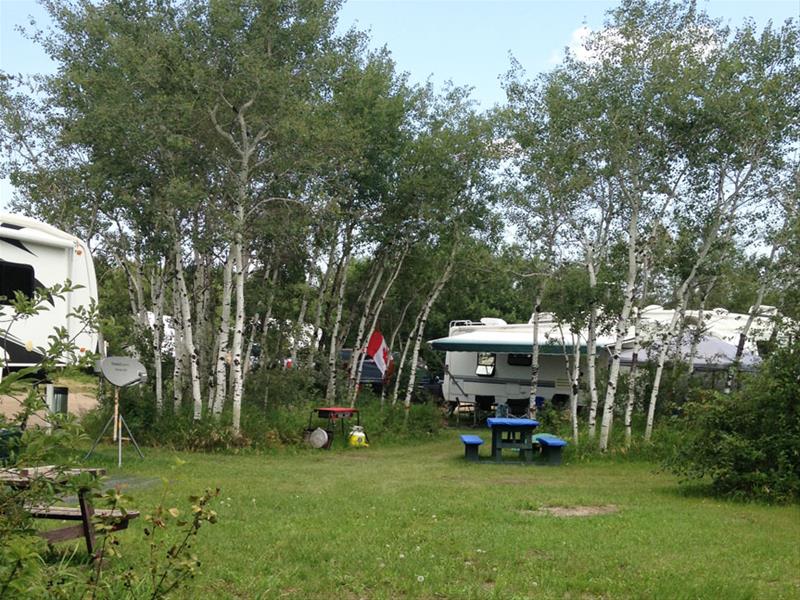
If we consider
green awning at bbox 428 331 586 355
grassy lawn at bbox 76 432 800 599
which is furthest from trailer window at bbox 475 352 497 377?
grassy lawn at bbox 76 432 800 599

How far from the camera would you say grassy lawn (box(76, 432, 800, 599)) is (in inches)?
219

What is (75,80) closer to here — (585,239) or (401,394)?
(585,239)

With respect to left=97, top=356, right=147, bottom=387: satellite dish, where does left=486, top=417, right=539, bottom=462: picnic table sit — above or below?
below

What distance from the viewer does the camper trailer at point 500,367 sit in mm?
21469

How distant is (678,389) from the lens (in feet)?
58.7

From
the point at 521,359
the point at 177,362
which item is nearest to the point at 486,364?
the point at 521,359

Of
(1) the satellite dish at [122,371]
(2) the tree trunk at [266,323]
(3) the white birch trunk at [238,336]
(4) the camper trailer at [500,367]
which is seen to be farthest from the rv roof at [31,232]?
(4) the camper trailer at [500,367]

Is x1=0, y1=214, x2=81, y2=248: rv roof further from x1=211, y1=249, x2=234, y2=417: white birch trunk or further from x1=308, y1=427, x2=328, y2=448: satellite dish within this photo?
x1=308, y1=427, x2=328, y2=448: satellite dish

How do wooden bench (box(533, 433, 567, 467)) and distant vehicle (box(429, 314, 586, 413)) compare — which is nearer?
wooden bench (box(533, 433, 567, 467))

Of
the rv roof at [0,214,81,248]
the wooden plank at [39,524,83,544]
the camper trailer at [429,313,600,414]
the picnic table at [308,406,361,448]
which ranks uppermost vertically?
the rv roof at [0,214,81,248]

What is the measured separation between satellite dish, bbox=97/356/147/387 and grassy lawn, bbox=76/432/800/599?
1170mm

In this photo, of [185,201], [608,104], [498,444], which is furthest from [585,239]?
[185,201]

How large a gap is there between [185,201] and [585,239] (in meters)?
7.30

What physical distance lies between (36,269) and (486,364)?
1368 centimetres
